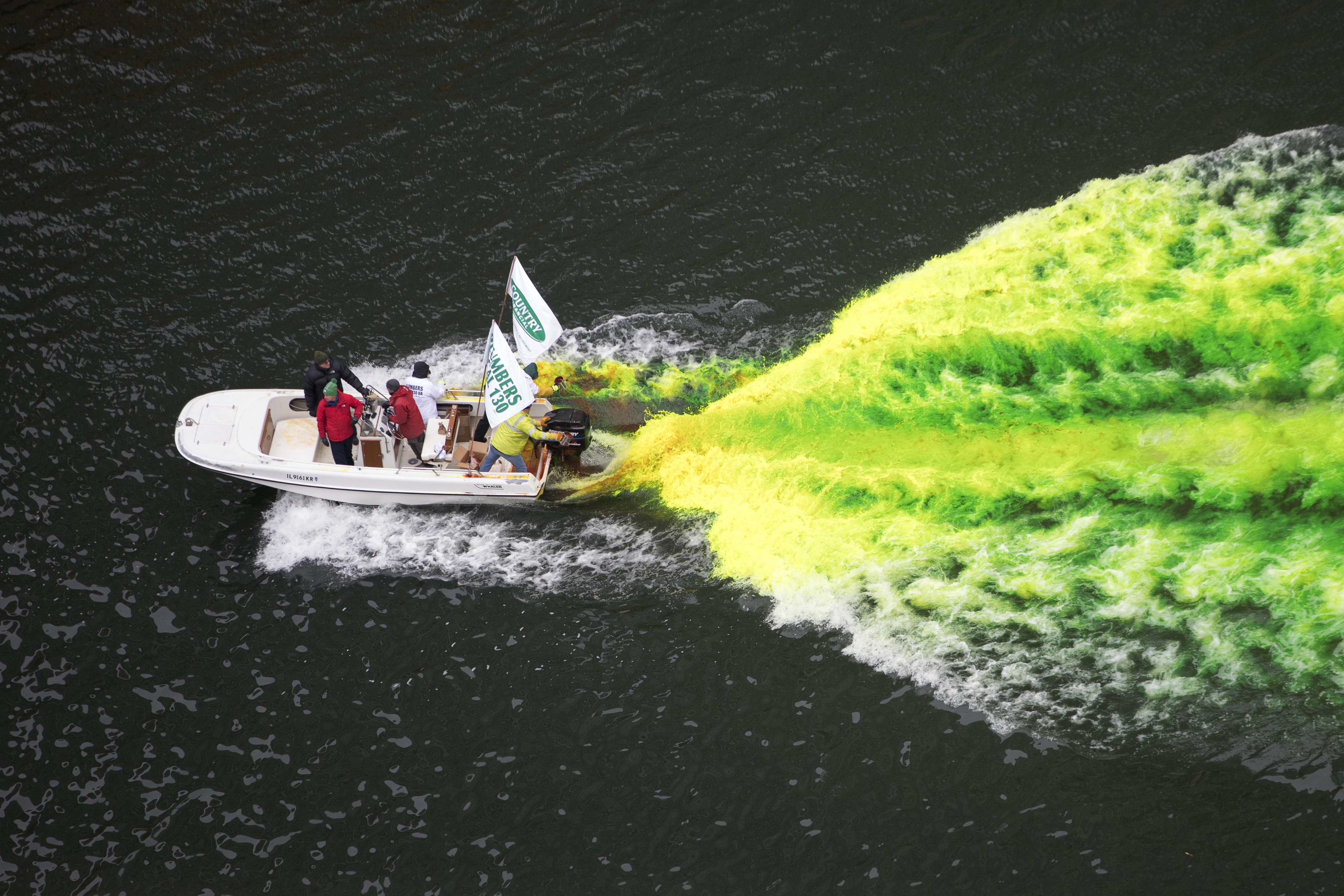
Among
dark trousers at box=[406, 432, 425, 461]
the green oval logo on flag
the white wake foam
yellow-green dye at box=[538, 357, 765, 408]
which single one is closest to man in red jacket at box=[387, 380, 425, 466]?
dark trousers at box=[406, 432, 425, 461]

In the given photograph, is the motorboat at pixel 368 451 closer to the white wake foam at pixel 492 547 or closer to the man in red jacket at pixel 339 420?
the man in red jacket at pixel 339 420

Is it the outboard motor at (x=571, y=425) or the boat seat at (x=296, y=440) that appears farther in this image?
the boat seat at (x=296, y=440)

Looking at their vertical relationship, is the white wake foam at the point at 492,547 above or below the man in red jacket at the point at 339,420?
below

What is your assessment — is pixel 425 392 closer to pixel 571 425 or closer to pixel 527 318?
pixel 527 318

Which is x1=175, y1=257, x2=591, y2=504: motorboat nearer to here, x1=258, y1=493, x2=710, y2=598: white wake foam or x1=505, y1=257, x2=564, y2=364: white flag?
x1=505, y1=257, x2=564, y2=364: white flag

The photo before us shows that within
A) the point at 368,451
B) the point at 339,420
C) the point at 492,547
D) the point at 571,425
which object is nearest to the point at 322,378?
the point at 339,420

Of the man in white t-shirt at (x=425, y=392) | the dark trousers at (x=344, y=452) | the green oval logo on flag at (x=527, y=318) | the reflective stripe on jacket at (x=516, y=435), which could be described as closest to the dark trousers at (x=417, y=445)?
the man in white t-shirt at (x=425, y=392)

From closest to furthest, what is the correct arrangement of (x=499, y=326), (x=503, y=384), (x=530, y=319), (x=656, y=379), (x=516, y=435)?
(x=503, y=384)
(x=530, y=319)
(x=516, y=435)
(x=499, y=326)
(x=656, y=379)
